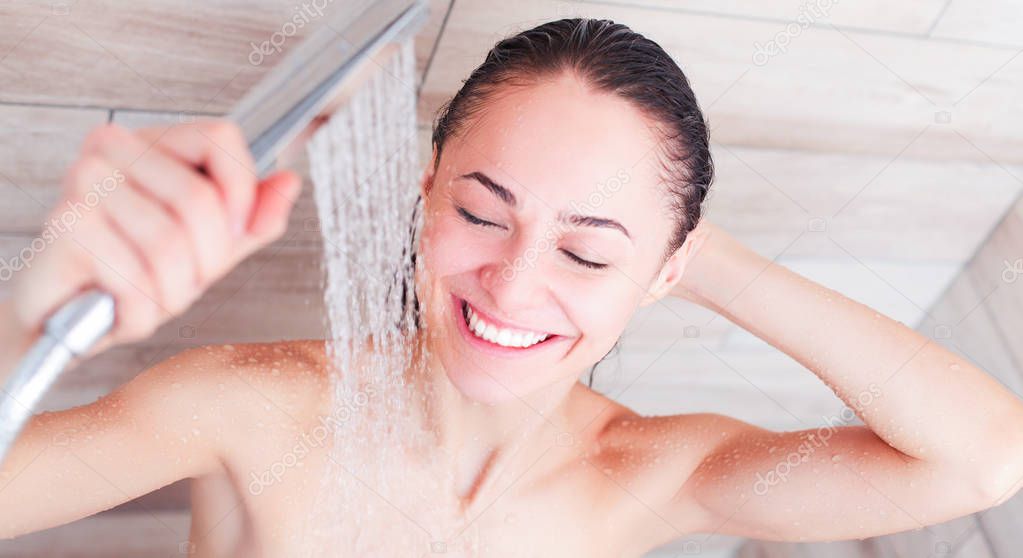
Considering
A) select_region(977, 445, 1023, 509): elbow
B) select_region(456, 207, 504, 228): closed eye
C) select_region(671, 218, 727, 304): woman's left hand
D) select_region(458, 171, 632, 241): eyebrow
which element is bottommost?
select_region(977, 445, 1023, 509): elbow

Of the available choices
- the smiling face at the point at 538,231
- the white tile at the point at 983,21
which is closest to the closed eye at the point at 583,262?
the smiling face at the point at 538,231

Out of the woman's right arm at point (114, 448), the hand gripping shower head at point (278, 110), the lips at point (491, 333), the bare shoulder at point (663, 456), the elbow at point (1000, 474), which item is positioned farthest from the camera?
the bare shoulder at point (663, 456)

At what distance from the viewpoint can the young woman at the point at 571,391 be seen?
993 mm

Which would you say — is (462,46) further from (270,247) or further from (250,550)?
(250,550)

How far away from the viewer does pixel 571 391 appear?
4.62 ft

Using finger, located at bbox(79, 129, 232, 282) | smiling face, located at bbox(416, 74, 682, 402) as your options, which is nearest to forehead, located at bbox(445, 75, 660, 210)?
smiling face, located at bbox(416, 74, 682, 402)

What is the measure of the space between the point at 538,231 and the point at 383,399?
0.39m

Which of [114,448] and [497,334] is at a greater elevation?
[497,334]

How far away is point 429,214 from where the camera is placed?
3.48 feet

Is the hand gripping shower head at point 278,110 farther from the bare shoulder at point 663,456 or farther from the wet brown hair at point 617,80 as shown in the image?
the bare shoulder at point 663,456

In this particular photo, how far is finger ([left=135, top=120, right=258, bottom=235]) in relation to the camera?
48 cm

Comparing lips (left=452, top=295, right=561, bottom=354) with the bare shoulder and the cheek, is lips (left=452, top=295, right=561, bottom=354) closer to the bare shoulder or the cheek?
the cheek

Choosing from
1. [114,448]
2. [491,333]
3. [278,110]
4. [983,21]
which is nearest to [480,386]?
[491,333]

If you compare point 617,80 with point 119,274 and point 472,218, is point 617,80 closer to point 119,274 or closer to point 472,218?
point 472,218
